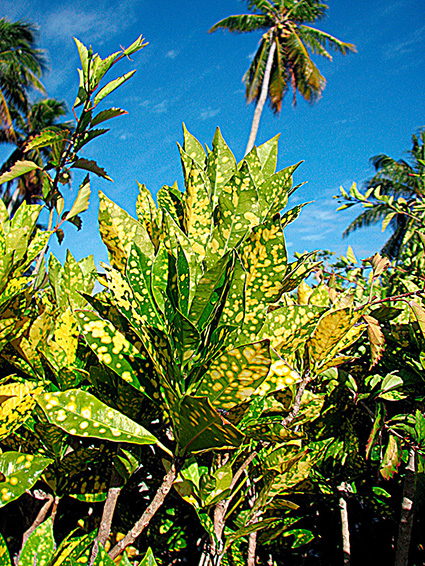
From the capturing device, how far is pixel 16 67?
986 inches

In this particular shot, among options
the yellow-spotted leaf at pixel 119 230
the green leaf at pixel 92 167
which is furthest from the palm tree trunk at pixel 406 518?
the green leaf at pixel 92 167

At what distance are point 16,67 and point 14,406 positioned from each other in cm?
3096

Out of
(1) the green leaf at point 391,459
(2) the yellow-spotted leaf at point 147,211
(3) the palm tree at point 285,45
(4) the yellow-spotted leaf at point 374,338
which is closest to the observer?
(2) the yellow-spotted leaf at point 147,211

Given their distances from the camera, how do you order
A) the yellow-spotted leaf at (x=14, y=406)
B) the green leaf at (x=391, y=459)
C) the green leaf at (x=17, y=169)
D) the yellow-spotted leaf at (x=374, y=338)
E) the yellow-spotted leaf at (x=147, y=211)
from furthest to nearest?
the green leaf at (x=391, y=459)
the yellow-spotted leaf at (x=374, y=338)
the green leaf at (x=17, y=169)
the yellow-spotted leaf at (x=147, y=211)
the yellow-spotted leaf at (x=14, y=406)

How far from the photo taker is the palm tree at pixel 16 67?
24.8 metres

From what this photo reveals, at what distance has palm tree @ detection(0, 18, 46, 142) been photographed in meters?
24.8

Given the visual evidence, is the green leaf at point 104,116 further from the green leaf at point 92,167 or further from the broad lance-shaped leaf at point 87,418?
the broad lance-shaped leaf at point 87,418

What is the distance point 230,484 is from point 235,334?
0.37 m

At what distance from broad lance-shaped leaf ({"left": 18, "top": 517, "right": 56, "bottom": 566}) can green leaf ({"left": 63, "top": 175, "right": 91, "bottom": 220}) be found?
0.81 metres

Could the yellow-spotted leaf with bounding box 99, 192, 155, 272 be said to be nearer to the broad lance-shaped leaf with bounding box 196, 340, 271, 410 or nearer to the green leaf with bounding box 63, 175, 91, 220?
the broad lance-shaped leaf with bounding box 196, 340, 271, 410

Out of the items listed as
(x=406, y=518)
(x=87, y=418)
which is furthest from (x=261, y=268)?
(x=406, y=518)

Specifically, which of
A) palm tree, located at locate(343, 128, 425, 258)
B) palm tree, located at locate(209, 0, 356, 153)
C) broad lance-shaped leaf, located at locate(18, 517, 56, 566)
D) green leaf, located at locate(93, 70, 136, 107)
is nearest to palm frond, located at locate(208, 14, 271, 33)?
palm tree, located at locate(209, 0, 356, 153)

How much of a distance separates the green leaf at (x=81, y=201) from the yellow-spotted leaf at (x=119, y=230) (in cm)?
48

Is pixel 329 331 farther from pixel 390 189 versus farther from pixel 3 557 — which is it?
pixel 390 189
